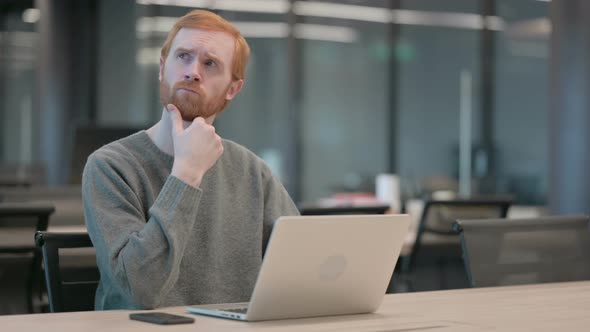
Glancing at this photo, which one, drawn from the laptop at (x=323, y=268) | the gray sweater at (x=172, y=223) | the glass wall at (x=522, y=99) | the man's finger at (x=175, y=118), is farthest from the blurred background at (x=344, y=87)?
the laptop at (x=323, y=268)

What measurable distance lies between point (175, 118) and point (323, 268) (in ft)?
1.73

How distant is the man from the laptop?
157 millimetres

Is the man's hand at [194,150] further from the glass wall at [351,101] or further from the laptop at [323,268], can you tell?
the glass wall at [351,101]

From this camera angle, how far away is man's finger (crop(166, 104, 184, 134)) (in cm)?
208

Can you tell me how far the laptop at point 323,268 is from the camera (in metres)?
1.68

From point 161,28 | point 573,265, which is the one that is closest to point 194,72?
point 573,265

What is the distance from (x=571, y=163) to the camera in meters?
5.91

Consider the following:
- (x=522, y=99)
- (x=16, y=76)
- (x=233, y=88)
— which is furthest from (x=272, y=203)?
(x=16, y=76)

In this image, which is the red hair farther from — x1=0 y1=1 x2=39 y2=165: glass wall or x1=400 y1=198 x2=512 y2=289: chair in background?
x1=0 y1=1 x2=39 y2=165: glass wall

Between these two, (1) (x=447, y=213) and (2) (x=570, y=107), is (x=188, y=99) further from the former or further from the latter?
(2) (x=570, y=107)

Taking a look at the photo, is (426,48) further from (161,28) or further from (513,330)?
(513,330)

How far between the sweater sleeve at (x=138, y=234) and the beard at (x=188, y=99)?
219 millimetres

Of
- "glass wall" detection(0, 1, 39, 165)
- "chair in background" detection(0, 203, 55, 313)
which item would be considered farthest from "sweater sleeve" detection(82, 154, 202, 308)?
"glass wall" detection(0, 1, 39, 165)

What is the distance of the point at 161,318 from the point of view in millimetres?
1697
